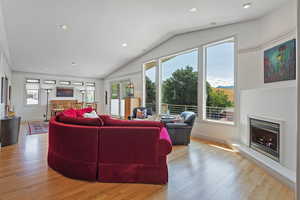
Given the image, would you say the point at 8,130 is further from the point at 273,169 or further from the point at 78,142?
the point at 273,169

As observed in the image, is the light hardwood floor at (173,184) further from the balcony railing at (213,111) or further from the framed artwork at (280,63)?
the framed artwork at (280,63)

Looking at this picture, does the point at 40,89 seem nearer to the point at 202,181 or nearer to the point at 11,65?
the point at 11,65

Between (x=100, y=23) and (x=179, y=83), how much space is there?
127 inches

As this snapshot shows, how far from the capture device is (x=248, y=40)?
13.4 ft

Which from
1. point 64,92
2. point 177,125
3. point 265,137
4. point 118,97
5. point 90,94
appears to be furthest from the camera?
point 90,94

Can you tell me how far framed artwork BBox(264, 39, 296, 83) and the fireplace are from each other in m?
0.95

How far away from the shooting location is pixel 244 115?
13.1ft

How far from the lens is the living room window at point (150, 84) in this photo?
700 cm

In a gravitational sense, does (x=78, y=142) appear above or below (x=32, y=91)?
below

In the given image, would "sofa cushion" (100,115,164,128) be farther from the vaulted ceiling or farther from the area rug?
the area rug

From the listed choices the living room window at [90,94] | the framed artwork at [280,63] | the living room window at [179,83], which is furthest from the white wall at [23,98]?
the framed artwork at [280,63]

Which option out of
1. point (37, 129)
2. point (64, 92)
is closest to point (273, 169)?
point (37, 129)

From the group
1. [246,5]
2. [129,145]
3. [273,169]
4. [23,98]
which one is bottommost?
[273,169]

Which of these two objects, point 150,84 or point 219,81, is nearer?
point 219,81
